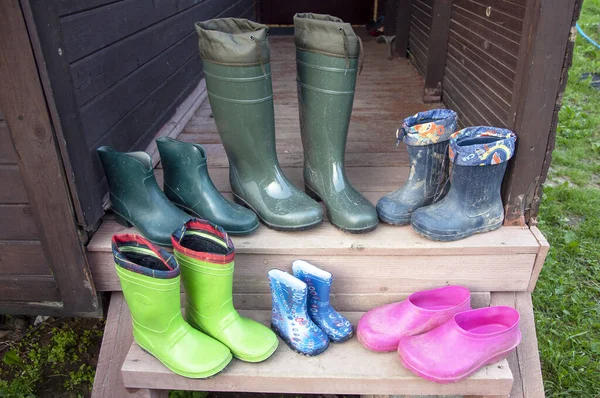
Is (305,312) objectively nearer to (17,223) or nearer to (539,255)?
(539,255)

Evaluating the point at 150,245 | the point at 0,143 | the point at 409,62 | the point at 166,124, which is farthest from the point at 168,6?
→ the point at 409,62

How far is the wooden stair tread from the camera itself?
1.52m

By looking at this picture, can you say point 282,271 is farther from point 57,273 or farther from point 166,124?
point 166,124

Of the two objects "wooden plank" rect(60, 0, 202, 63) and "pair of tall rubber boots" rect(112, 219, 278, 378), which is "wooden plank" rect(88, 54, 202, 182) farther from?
"pair of tall rubber boots" rect(112, 219, 278, 378)

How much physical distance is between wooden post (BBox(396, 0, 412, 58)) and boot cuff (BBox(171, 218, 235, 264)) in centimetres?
319

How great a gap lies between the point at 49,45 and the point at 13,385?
1223 millimetres

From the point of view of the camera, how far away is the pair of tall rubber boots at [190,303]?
1.28 m

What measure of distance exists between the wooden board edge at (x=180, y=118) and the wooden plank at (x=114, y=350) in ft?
2.14

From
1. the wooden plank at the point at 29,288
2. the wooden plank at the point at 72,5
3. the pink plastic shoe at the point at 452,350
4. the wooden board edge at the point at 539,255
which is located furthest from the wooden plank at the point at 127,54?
the wooden board edge at the point at 539,255

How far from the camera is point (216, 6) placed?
138 inches

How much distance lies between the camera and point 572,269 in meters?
2.29

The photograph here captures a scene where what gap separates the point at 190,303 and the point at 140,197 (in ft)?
1.22

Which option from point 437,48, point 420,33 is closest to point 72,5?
point 437,48

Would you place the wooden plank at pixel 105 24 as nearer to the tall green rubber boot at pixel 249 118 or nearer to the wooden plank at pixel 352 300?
the tall green rubber boot at pixel 249 118
